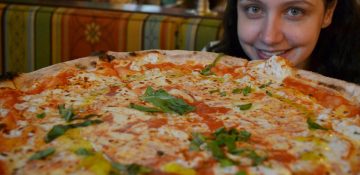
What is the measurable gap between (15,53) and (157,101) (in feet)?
6.55

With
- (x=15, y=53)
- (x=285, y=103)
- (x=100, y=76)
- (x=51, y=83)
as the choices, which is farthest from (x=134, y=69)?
(x=15, y=53)

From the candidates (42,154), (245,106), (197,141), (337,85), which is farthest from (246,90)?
(42,154)

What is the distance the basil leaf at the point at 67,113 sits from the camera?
100 centimetres

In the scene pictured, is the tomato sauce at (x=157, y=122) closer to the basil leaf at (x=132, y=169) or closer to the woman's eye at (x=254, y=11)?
the basil leaf at (x=132, y=169)

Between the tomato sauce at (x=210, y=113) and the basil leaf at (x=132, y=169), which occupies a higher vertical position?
the tomato sauce at (x=210, y=113)

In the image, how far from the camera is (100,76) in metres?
1.30

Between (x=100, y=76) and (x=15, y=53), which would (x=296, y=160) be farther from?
(x=15, y=53)

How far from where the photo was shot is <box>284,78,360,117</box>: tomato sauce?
1.10m

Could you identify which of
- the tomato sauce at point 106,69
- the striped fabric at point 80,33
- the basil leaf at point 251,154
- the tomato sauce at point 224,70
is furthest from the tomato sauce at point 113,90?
the striped fabric at point 80,33

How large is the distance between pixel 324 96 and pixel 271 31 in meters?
0.37

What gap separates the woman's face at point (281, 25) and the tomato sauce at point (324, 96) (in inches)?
10.5

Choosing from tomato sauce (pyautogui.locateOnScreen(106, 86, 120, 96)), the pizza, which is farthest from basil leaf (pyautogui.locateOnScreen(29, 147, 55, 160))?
tomato sauce (pyautogui.locateOnScreen(106, 86, 120, 96))

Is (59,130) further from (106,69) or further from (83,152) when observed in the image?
(106,69)

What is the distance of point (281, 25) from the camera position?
150 cm
